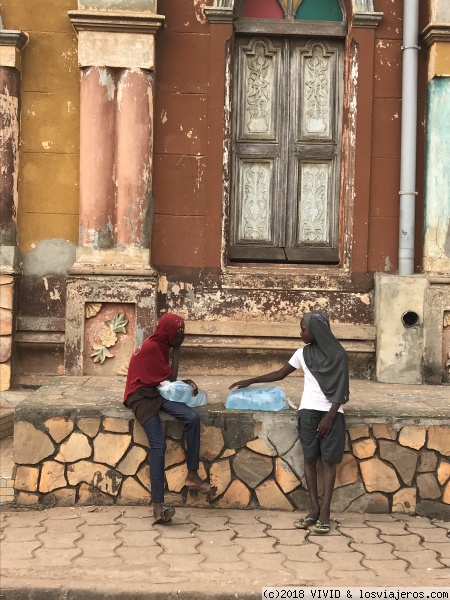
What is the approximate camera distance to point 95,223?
27.2 ft

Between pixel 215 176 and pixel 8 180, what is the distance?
1.89 meters

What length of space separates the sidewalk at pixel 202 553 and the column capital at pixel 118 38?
397 centimetres

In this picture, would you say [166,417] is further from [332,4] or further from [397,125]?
[332,4]

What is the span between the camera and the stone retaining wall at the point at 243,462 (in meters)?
→ 6.68

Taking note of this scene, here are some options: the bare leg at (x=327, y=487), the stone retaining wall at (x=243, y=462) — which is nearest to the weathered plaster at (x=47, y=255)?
the stone retaining wall at (x=243, y=462)

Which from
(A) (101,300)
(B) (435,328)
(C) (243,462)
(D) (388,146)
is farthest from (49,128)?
(B) (435,328)

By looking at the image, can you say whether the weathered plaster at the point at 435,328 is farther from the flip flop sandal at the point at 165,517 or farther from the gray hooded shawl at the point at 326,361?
the flip flop sandal at the point at 165,517

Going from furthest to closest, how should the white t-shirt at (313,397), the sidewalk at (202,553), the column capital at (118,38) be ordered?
the column capital at (118,38) → the white t-shirt at (313,397) → the sidewalk at (202,553)

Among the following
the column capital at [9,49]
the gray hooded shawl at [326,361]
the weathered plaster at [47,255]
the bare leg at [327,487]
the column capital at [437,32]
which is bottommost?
the bare leg at [327,487]

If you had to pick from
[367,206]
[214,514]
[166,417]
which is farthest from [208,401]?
[367,206]

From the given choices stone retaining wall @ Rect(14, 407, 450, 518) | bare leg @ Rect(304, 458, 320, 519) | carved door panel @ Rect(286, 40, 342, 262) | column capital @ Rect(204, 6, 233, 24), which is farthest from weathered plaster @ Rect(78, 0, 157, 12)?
bare leg @ Rect(304, 458, 320, 519)

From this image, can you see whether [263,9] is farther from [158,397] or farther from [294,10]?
[158,397]

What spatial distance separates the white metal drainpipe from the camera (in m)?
8.48

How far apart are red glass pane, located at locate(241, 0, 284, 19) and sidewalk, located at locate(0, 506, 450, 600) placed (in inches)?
188
